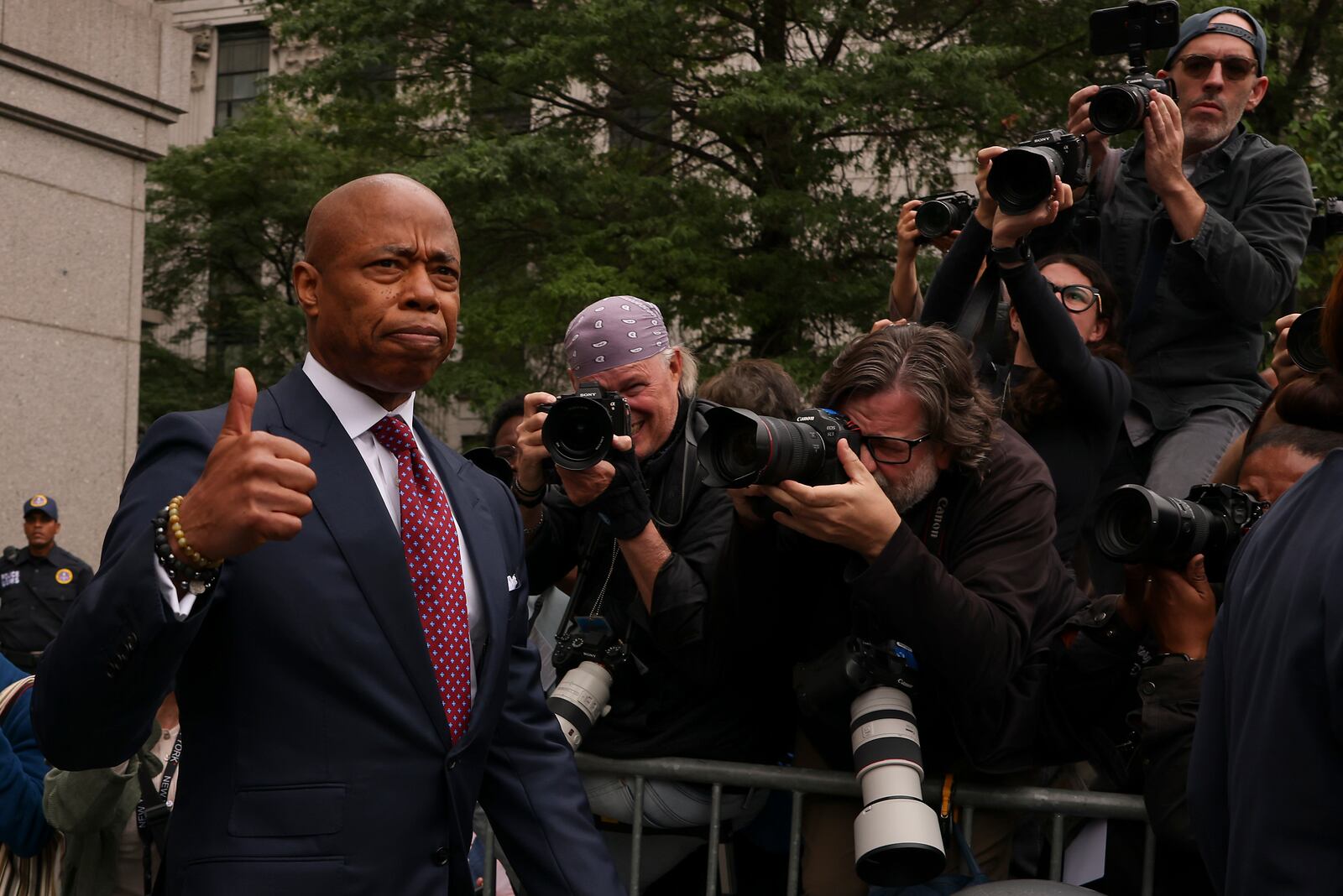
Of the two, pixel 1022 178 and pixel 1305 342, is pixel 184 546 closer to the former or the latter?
pixel 1022 178

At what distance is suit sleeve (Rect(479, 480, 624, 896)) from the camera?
281 centimetres

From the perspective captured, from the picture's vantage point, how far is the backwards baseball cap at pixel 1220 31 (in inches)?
182

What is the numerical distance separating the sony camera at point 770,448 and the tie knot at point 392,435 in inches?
27.6

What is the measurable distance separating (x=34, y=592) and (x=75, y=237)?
338 cm

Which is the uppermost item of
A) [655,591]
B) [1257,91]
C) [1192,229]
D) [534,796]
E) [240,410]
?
[1257,91]

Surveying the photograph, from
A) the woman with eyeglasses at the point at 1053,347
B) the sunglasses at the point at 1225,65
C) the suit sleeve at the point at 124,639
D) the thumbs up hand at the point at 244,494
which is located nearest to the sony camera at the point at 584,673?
the woman with eyeglasses at the point at 1053,347

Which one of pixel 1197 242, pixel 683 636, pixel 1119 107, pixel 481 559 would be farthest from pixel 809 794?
pixel 1119 107

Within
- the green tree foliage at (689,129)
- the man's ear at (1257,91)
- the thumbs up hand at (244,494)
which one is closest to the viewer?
the thumbs up hand at (244,494)

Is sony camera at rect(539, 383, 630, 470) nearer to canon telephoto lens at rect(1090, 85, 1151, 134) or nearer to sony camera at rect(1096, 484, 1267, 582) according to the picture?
sony camera at rect(1096, 484, 1267, 582)

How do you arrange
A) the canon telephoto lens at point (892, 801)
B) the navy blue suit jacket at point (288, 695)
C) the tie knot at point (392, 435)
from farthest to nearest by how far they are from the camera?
1. the canon telephoto lens at point (892, 801)
2. the tie knot at point (392, 435)
3. the navy blue suit jacket at point (288, 695)

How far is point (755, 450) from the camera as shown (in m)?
3.07

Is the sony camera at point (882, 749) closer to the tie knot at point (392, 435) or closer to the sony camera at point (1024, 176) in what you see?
the tie knot at point (392, 435)

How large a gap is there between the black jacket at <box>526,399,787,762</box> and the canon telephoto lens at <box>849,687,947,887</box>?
20.2 inches

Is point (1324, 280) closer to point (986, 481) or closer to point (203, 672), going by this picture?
point (986, 481)
